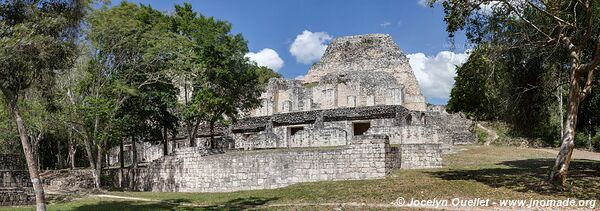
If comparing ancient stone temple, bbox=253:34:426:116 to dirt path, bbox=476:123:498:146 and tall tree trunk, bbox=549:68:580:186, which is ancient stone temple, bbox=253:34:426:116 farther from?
tall tree trunk, bbox=549:68:580:186

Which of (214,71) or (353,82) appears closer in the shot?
(214,71)

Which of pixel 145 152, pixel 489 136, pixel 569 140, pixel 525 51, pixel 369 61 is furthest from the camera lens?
→ pixel 369 61

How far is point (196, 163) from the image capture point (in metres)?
20.3

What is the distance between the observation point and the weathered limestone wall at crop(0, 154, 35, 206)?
1662 centimetres

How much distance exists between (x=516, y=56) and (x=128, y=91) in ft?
53.9

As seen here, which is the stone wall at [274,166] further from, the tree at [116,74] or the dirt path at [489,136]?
the dirt path at [489,136]

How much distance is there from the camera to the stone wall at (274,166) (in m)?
16.9

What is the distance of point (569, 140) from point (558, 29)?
3.82m

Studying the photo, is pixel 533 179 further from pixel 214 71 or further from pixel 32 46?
pixel 214 71

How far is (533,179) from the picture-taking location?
14422mm

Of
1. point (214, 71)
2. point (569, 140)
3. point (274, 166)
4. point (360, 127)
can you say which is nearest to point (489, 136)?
point (360, 127)

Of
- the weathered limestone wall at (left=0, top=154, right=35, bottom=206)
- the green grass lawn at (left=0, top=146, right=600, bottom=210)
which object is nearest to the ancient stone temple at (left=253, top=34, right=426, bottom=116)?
the green grass lawn at (left=0, top=146, right=600, bottom=210)

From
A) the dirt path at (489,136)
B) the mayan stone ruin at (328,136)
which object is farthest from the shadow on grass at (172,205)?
the dirt path at (489,136)

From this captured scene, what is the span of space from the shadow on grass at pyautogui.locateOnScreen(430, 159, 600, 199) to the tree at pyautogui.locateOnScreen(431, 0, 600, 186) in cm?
56
